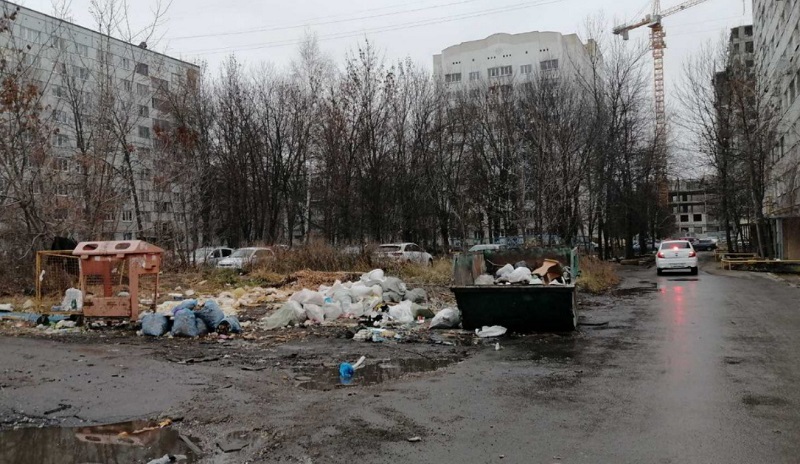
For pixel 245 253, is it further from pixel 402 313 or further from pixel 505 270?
pixel 505 270

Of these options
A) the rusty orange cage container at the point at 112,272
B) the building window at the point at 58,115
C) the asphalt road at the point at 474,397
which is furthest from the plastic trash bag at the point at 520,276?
the building window at the point at 58,115

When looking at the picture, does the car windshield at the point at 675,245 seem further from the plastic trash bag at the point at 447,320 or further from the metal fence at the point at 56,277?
the metal fence at the point at 56,277

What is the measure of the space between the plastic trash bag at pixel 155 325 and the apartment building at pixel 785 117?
110ft

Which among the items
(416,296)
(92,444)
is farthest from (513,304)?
(92,444)

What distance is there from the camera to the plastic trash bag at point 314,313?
11.4m

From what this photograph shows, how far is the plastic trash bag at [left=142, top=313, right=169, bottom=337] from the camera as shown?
10000mm

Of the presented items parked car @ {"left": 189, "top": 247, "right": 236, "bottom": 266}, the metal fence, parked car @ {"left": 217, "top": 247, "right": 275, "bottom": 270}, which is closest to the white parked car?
parked car @ {"left": 217, "top": 247, "right": 275, "bottom": 270}

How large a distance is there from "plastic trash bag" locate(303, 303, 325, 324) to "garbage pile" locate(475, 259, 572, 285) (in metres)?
3.17

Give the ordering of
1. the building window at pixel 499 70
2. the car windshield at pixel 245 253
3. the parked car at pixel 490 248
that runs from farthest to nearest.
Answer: the building window at pixel 499 70 → the car windshield at pixel 245 253 → the parked car at pixel 490 248

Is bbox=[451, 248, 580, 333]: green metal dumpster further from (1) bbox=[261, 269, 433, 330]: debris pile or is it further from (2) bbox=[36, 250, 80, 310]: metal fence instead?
(2) bbox=[36, 250, 80, 310]: metal fence

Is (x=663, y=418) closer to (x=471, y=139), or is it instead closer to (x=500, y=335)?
(x=500, y=335)

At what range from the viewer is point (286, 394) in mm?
6258

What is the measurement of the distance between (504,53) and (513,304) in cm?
7187

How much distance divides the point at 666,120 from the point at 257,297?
131 feet
